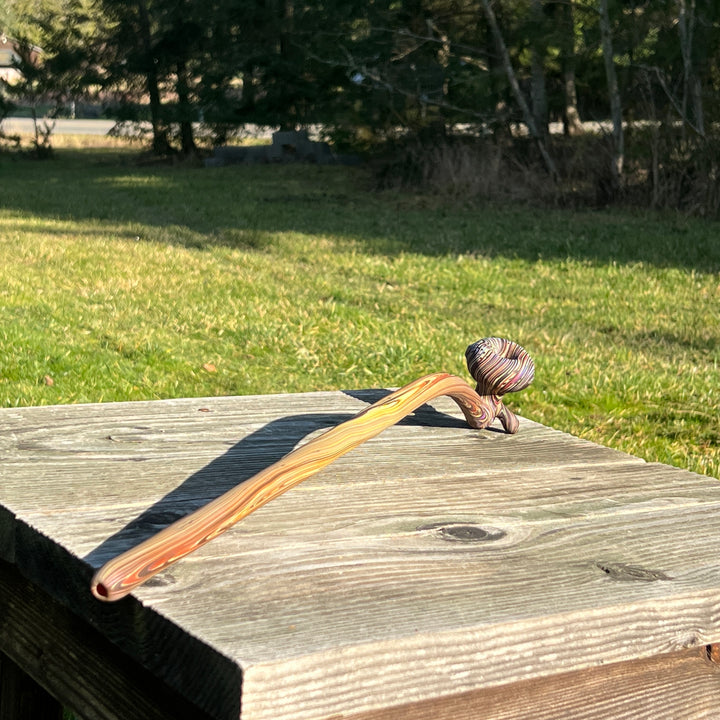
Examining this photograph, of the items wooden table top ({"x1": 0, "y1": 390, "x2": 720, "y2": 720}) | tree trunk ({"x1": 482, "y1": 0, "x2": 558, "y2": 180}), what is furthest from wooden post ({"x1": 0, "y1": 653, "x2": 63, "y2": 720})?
tree trunk ({"x1": 482, "y1": 0, "x2": 558, "y2": 180})

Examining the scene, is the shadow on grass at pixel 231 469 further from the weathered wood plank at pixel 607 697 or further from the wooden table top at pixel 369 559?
the weathered wood plank at pixel 607 697

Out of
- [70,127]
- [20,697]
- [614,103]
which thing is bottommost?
[20,697]

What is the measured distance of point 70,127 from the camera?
40125mm

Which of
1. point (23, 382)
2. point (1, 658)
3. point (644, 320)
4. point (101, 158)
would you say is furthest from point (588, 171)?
point (101, 158)

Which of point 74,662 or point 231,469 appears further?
point 231,469

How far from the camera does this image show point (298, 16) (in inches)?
904

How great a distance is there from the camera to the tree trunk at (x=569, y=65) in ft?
45.0

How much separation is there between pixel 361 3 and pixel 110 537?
19.6m

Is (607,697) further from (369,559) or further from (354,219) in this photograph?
(354,219)

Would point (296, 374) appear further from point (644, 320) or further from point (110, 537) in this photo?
point (110, 537)

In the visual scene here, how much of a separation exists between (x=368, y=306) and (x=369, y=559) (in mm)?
5908

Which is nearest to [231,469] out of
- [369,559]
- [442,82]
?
[369,559]

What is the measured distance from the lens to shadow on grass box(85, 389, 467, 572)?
138 cm

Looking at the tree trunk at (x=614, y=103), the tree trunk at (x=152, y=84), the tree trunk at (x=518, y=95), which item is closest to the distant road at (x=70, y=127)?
the tree trunk at (x=152, y=84)
